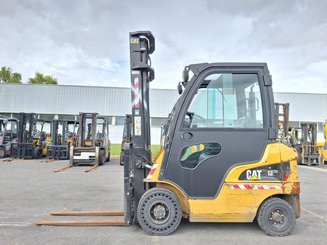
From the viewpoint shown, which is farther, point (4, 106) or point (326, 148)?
point (4, 106)

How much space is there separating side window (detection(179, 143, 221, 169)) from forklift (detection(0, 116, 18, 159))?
1774 cm

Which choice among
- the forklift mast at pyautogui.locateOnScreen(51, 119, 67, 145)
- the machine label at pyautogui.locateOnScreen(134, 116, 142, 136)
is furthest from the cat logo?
the forklift mast at pyautogui.locateOnScreen(51, 119, 67, 145)

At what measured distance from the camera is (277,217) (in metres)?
4.14

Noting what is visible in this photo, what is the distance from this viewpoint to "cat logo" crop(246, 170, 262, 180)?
4.15 metres

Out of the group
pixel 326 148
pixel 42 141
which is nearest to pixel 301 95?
pixel 326 148

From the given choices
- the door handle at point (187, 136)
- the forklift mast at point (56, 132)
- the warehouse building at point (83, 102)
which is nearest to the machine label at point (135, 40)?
the door handle at point (187, 136)

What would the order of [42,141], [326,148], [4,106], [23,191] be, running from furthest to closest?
1. [4,106]
2. [42,141]
3. [326,148]
4. [23,191]

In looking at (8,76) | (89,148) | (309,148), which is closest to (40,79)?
(8,76)

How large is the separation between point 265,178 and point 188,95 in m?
1.73

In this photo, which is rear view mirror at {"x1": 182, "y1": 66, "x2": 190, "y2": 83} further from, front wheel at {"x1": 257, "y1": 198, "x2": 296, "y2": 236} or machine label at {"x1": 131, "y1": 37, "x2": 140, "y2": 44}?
front wheel at {"x1": 257, "y1": 198, "x2": 296, "y2": 236}

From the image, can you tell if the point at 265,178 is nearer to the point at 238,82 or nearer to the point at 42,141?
the point at 238,82

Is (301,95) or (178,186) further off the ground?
(301,95)

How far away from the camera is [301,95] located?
38.4 metres

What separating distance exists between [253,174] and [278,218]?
769mm
